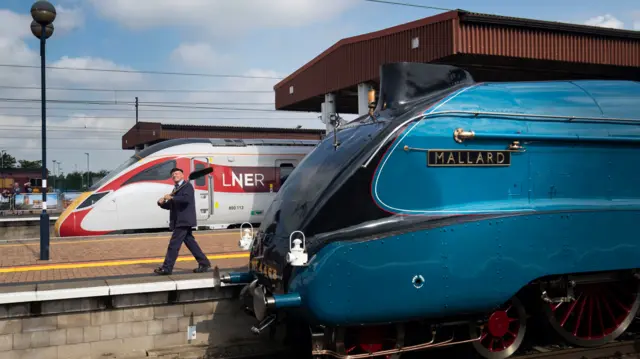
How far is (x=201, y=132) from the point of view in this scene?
38.8m

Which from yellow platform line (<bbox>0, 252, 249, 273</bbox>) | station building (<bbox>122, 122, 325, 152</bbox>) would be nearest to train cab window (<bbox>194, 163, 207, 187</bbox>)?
yellow platform line (<bbox>0, 252, 249, 273</bbox>)

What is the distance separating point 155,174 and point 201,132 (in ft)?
77.6

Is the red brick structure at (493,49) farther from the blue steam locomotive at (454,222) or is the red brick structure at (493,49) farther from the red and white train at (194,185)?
the blue steam locomotive at (454,222)

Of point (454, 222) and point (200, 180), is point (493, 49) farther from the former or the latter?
point (454, 222)

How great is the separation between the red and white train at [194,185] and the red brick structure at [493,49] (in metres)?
3.83

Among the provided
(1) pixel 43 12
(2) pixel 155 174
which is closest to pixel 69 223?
(2) pixel 155 174

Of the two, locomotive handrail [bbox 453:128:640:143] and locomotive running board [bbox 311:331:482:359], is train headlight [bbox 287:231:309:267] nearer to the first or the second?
locomotive running board [bbox 311:331:482:359]

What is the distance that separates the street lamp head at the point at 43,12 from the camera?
34.2 ft

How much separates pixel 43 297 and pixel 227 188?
9.88m

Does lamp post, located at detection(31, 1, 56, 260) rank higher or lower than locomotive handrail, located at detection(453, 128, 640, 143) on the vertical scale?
higher

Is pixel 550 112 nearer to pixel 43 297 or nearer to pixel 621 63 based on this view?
pixel 43 297

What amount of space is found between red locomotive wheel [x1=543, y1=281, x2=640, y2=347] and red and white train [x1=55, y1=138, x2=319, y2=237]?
34.1 feet

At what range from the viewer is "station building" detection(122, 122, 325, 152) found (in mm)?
38312

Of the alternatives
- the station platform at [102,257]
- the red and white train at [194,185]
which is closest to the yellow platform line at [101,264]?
the station platform at [102,257]
